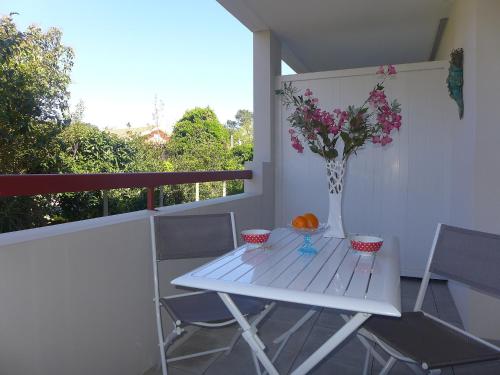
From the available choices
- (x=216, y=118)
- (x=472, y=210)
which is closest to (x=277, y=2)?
(x=472, y=210)

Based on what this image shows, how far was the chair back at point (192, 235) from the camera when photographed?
1.97 m

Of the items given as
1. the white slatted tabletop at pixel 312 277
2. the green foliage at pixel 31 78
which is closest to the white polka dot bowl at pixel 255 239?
the white slatted tabletop at pixel 312 277

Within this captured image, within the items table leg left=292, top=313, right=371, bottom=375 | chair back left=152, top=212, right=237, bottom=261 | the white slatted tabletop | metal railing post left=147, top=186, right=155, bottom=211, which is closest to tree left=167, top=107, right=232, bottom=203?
metal railing post left=147, top=186, right=155, bottom=211

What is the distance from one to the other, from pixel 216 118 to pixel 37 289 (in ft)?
46.1

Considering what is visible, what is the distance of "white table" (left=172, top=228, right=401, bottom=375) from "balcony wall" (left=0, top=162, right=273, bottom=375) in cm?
58

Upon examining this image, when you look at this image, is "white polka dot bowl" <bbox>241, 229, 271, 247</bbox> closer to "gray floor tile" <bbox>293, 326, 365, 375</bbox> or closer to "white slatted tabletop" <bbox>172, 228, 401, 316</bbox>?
"white slatted tabletop" <bbox>172, 228, 401, 316</bbox>

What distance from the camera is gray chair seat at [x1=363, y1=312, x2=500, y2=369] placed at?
1346mm

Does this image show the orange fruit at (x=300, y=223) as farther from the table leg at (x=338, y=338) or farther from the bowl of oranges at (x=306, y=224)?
the table leg at (x=338, y=338)

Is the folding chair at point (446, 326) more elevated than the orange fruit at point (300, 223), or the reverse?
the orange fruit at point (300, 223)

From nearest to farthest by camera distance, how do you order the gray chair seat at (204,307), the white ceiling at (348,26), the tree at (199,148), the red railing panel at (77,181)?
the red railing panel at (77,181), the gray chair seat at (204,307), the white ceiling at (348,26), the tree at (199,148)

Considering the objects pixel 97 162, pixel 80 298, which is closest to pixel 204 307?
pixel 80 298

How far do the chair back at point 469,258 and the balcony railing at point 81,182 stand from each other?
1.55m

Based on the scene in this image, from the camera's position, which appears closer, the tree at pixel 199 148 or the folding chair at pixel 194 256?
the folding chair at pixel 194 256

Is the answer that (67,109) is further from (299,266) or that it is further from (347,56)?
(299,266)
